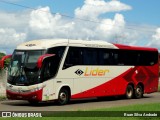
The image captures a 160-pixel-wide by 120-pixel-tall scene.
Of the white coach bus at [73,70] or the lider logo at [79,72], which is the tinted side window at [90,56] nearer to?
the white coach bus at [73,70]

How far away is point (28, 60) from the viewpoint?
22.1 meters

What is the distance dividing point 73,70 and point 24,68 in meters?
2.72

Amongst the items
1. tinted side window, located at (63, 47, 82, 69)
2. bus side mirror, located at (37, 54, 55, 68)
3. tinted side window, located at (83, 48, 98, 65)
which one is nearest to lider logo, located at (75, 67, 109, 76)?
tinted side window, located at (83, 48, 98, 65)

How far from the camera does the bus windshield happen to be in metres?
21.7

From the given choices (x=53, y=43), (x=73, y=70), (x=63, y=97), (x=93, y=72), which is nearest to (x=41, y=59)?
(x=53, y=43)

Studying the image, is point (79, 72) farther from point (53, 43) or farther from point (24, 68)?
point (24, 68)

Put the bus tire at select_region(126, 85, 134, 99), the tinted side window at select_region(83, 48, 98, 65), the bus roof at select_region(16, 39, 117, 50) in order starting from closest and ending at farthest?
1. the bus roof at select_region(16, 39, 117, 50)
2. the tinted side window at select_region(83, 48, 98, 65)
3. the bus tire at select_region(126, 85, 134, 99)

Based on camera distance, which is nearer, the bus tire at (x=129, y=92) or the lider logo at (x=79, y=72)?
the lider logo at (x=79, y=72)

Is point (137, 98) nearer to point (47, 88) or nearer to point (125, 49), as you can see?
point (125, 49)

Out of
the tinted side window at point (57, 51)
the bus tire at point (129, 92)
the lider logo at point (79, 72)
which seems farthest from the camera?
the bus tire at point (129, 92)

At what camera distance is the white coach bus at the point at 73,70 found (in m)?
21.8

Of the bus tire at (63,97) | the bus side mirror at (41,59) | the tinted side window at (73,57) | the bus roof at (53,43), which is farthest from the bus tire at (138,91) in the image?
the bus side mirror at (41,59)

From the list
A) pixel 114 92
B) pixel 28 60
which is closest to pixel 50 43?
pixel 28 60

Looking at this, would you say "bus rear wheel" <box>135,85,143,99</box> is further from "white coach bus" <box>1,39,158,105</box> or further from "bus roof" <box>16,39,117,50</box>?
"bus roof" <box>16,39,117,50</box>
